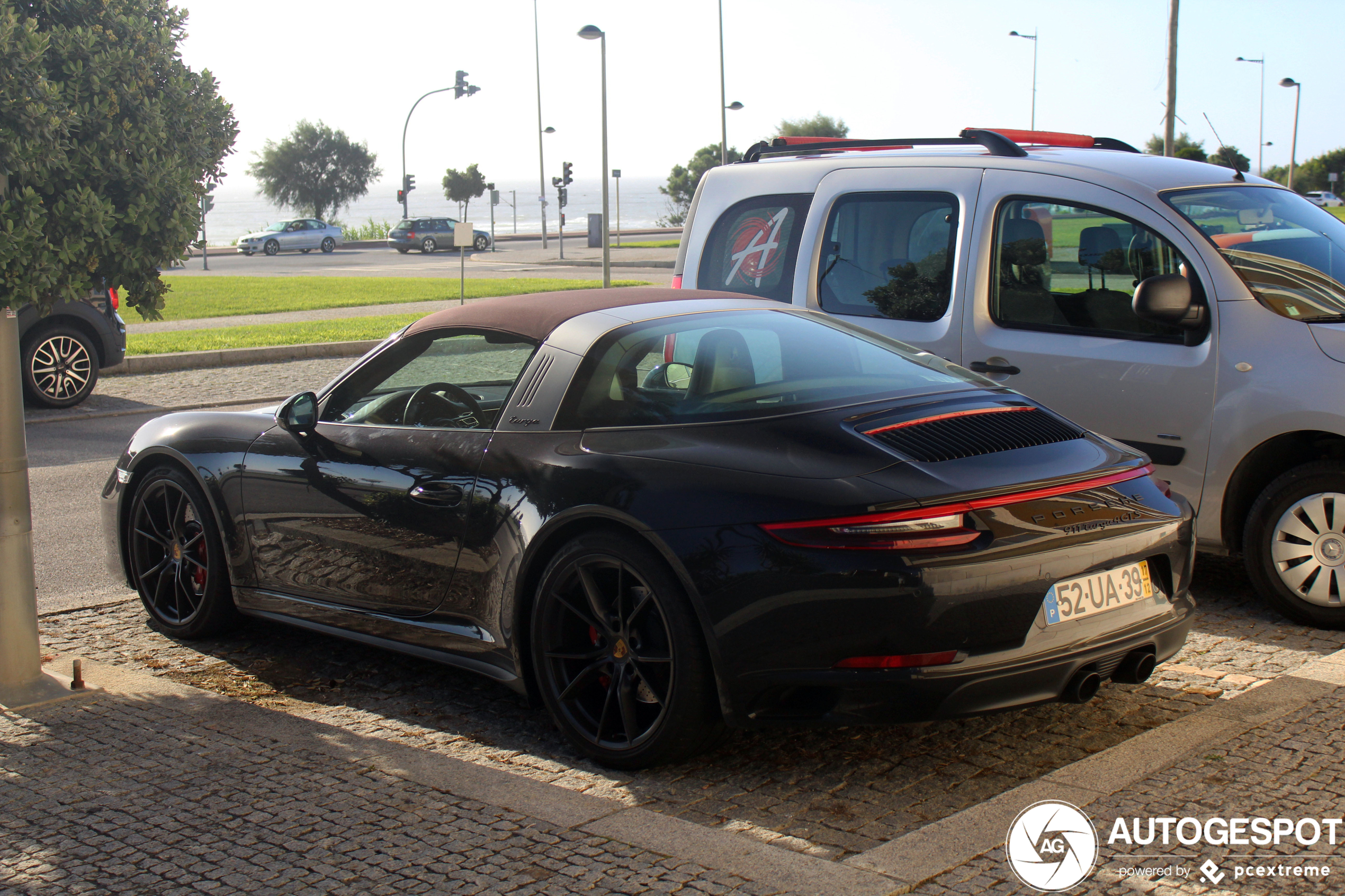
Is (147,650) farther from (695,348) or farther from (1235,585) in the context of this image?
(1235,585)

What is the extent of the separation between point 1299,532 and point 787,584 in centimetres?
287

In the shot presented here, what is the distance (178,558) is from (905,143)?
443cm

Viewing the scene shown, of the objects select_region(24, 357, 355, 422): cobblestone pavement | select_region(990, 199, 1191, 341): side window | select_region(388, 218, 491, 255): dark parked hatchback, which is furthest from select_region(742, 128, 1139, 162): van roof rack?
select_region(388, 218, 491, 255): dark parked hatchback

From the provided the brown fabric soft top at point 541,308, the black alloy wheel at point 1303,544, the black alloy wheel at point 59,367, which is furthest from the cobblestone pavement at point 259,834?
the black alloy wheel at point 59,367

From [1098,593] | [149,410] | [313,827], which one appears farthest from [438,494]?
[149,410]

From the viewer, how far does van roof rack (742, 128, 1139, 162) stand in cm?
721

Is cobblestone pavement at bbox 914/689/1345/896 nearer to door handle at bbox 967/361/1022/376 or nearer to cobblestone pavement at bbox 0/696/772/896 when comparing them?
cobblestone pavement at bbox 0/696/772/896

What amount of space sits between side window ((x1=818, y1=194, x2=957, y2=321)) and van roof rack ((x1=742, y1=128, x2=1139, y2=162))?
2.09 ft

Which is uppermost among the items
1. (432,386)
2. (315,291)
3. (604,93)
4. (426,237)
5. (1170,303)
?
(604,93)

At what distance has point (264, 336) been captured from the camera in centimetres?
1867

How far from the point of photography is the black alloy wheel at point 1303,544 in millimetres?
5160

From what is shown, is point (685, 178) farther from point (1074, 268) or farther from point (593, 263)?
point (1074, 268)

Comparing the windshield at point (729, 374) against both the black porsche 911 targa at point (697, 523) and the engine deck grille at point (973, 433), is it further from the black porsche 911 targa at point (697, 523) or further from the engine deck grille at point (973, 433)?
the engine deck grille at point (973, 433)

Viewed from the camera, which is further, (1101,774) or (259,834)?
(1101,774)
